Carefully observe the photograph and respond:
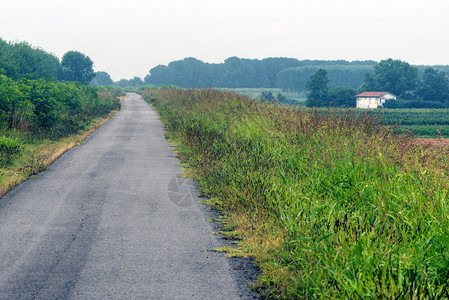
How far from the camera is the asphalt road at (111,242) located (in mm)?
4312

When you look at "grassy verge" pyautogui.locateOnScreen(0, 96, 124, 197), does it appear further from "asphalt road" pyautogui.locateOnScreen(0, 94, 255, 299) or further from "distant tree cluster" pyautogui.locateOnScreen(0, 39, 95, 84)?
"distant tree cluster" pyautogui.locateOnScreen(0, 39, 95, 84)

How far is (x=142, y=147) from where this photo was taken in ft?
51.0

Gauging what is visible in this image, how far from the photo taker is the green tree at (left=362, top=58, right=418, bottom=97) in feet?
341

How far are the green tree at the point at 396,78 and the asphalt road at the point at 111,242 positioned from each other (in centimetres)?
10586

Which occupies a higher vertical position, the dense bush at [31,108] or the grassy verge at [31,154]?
the dense bush at [31,108]

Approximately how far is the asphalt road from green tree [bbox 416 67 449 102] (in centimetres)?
9880

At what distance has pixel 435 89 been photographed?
95.1 m

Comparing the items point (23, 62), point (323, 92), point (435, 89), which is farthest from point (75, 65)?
point (435, 89)

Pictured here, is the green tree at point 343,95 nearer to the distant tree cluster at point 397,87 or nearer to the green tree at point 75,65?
the distant tree cluster at point 397,87

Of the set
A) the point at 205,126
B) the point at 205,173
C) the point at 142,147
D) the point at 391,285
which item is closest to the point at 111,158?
the point at 142,147

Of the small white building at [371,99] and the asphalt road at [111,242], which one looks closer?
the asphalt road at [111,242]

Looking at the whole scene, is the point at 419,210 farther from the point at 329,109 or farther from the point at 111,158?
the point at 111,158

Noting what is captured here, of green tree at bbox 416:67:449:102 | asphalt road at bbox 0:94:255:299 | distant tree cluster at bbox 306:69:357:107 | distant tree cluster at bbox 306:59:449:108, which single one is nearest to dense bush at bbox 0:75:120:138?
asphalt road at bbox 0:94:255:299

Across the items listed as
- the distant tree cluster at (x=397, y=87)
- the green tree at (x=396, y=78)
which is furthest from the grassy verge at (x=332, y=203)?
the green tree at (x=396, y=78)
